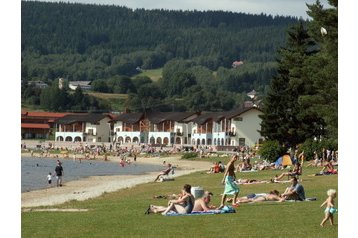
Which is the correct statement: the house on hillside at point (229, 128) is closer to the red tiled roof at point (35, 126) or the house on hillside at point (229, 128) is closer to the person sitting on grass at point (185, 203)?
the red tiled roof at point (35, 126)

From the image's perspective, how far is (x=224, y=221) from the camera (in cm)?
1541

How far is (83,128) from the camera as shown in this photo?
13150 centimetres

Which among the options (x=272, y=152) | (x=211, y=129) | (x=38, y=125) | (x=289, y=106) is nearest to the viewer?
(x=272, y=152)

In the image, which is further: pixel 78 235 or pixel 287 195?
pixel 287 195

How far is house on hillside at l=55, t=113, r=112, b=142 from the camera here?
5148 inches

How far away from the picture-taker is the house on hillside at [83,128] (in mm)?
130750

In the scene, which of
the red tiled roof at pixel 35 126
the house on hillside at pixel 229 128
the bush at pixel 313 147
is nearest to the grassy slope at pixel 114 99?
the red tiled roof at pixel 35 126

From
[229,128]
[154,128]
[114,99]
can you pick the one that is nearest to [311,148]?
[229,128]

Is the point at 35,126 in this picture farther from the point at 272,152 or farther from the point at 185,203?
the point at 185,203

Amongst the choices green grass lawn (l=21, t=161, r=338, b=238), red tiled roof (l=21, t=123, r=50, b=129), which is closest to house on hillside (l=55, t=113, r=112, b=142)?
red tiled roof (l=21, t=123, r=50, b=129)

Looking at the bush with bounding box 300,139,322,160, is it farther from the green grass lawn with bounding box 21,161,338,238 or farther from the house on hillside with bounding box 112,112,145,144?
the house on hillside with bounding box 112,112,145,144
